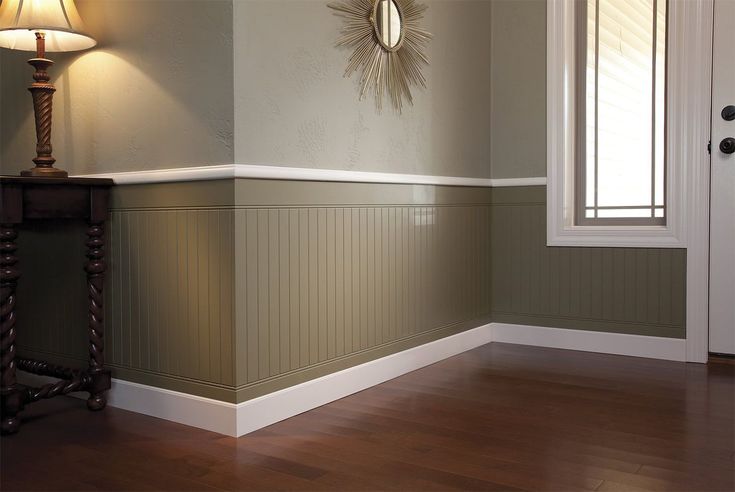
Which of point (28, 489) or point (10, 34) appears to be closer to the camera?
point (28, 489)

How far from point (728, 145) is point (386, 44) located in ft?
5.06

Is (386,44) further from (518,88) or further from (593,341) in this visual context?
(593,341)

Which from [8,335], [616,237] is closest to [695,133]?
[616,237]

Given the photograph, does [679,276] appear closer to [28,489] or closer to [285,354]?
[285,354]

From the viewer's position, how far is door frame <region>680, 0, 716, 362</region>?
298cm

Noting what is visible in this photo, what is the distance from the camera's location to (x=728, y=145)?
292 centimetres

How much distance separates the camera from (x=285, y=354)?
7.38ft

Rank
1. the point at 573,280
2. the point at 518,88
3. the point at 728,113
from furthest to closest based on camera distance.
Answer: the point at 518,88 → the point at 573,280 → the point at 728,113

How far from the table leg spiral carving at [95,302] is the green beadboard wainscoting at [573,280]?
2.01 m

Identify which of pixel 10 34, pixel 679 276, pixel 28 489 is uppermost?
pixel 10 34

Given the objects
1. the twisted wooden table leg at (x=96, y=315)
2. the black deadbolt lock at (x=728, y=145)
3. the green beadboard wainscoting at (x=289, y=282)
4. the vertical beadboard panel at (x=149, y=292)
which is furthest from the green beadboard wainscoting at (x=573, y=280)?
the twisted wooden table leg at (x=96, y=315)

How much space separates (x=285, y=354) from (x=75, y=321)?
33.5 inches

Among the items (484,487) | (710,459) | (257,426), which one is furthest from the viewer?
(257,426)

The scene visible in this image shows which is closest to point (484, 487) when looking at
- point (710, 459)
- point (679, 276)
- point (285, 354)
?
point (710, 459)
